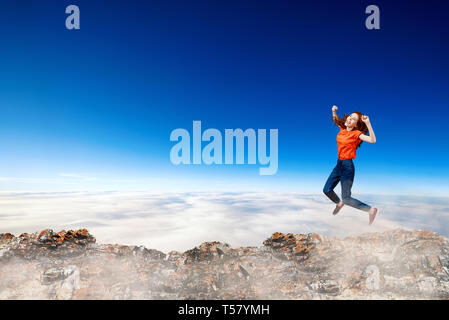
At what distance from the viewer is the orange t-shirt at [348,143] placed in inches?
197

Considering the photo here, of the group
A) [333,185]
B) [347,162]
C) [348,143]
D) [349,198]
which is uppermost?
[348,143]

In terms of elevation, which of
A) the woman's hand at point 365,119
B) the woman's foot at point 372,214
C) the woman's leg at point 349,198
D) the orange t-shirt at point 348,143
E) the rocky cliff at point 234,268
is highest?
the woman's hand at point 365,119

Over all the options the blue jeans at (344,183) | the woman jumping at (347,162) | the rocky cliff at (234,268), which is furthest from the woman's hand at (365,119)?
the rocky cliff at (234,268)

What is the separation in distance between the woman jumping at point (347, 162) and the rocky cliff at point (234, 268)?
11.2 feet

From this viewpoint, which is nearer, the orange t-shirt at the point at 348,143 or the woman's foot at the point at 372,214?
the woman's foot at the point at 372,214

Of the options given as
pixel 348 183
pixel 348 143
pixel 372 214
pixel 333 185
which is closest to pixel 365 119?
pixel 348 143

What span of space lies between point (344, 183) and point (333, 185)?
272mm

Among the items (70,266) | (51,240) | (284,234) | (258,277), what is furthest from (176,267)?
(51,240)

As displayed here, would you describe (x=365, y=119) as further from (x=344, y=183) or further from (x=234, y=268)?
(x=234, y=268)

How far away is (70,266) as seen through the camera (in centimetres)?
752

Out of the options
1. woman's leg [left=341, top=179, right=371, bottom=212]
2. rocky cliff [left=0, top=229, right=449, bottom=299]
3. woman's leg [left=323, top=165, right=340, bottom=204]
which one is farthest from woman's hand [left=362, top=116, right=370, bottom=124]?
rocky cliff [left=0, top=229, right=449, bottom=299]

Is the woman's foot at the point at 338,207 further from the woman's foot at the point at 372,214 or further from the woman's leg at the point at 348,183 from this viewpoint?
the woman's foot at the point at 372,214

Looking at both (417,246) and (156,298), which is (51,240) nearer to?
(156,298)

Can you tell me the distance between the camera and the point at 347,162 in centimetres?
504
